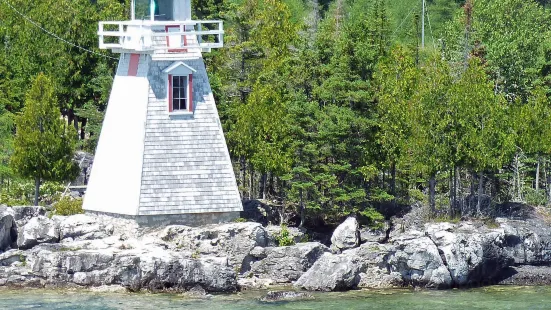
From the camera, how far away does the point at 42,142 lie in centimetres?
5488

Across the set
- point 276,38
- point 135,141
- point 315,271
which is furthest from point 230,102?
point 315,271

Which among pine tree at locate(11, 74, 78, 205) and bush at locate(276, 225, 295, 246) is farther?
pine tree at locate(11, 74, 78, 205)

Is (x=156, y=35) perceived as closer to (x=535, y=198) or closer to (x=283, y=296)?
(x=283, y=296)

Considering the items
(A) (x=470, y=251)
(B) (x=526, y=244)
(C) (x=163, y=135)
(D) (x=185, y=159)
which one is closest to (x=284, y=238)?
(D) (x=185, y=159)

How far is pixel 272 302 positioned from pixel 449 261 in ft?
22.6

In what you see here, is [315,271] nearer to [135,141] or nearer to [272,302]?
[272,302]

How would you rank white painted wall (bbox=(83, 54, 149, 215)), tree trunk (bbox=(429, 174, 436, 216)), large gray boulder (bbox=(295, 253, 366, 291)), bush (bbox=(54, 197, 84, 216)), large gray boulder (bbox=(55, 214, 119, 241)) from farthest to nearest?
tree trunk (bbox=(429, 174, 436, 216)), bush (bbox=(54, 197, 84, 216)), white painted wall (bbox=(83, 54, 149, 215)), large gray boulder (bbox=(55, 214, 119, 241)), large gray boulder (bbox=(295, 253, 366, 291))

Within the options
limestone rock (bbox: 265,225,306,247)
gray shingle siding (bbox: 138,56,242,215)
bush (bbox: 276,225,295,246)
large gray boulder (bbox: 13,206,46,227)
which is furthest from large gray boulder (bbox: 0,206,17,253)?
bush (bbox: 276,225,295,246)

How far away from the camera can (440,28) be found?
272ft

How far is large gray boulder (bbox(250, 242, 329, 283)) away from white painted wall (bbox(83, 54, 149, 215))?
15.5ft

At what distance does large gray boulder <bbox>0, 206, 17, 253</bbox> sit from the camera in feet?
165

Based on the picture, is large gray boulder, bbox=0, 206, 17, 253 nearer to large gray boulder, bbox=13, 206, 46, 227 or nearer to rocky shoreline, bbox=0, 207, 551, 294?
rocky shoreline, bbox=0, 207, 551, 294

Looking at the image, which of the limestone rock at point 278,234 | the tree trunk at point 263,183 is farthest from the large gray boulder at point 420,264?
the tree trunk at point 263,183

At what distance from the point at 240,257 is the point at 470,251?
312 inches
